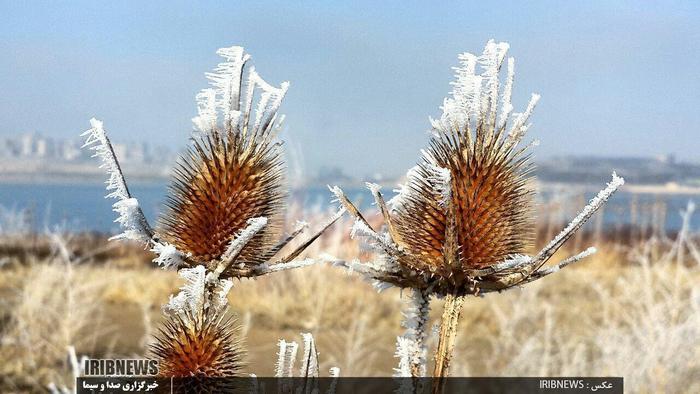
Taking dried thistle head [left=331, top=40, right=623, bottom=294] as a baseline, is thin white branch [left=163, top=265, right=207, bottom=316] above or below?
below

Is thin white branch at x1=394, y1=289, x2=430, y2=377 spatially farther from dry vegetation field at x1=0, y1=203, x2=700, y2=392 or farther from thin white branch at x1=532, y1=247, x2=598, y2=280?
dry vegetation field at x1=0, y1=203, x2=700, y2=392

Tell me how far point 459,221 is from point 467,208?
0.05 m

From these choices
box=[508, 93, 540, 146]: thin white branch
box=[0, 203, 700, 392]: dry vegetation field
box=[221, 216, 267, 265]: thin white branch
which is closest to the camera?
box=[221, 216, 267, 265]: thin white branch

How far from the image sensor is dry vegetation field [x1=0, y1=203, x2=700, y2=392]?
506cm

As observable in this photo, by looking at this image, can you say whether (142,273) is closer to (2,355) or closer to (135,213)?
(2,355)

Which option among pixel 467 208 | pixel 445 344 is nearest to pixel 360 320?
pixel 467 208

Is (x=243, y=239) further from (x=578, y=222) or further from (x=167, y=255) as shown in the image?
(x=578, y=222)

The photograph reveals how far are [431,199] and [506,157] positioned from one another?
0.41 ft

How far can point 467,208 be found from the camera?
1.15 m

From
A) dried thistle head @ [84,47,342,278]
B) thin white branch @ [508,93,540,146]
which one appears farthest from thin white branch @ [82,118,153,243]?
thin white branch @ [508,93,540,146]

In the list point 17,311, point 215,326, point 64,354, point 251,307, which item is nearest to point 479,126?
point 215,326

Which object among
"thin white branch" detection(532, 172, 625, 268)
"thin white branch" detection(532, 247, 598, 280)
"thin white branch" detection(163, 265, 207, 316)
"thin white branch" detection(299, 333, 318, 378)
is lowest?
"thin white branch" detection(299, 333, 318, 378)

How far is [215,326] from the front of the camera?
1.00 m

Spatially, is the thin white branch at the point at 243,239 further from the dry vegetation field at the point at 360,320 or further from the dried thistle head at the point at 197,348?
the dry vegetation field at the point at 360,320
